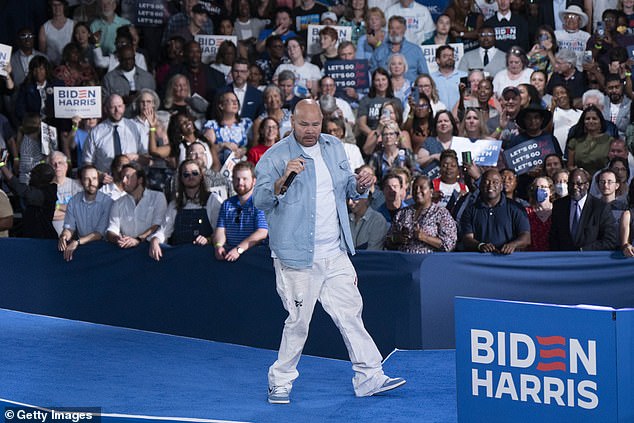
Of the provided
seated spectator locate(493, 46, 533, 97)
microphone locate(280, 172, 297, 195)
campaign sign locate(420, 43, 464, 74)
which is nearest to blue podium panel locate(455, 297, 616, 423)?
microphone locate(280, 172, 297, 195)

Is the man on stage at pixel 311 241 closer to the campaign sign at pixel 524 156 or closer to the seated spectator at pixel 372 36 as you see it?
the campaign sign at pixel 524 156

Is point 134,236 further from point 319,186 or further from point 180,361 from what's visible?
point 319,186

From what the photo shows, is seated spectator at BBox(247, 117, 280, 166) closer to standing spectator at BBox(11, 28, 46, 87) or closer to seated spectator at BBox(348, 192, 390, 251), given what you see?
seated spectator at BBox(348, 192, 390, 251)

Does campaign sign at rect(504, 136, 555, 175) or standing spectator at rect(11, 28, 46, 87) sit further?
standing spectator at rect(11, 28, 46, 87)

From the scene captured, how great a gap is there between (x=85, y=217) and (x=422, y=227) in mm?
3598

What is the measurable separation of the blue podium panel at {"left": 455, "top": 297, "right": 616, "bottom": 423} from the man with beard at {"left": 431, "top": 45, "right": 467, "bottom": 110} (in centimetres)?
877

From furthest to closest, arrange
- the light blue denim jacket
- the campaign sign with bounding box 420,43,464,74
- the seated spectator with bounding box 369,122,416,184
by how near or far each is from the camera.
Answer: the campaign sign with bounding box 420,43,464,74, the seated spectator with bounding box 369,122,416,184, the light blue denim jacket

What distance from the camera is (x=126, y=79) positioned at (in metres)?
14.8

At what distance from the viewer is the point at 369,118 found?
13969 mm

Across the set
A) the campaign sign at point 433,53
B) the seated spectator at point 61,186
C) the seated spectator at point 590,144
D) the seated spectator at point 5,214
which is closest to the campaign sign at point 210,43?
the campaign sign at point 433,53

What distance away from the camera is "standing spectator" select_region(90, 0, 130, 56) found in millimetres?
15742

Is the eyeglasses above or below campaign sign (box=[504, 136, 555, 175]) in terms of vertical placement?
above
